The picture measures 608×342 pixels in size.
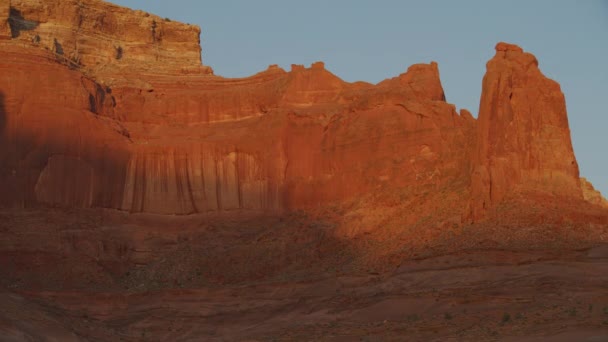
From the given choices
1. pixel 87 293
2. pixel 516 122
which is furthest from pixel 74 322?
A: pixel 516 122

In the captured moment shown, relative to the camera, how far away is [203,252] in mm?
74000

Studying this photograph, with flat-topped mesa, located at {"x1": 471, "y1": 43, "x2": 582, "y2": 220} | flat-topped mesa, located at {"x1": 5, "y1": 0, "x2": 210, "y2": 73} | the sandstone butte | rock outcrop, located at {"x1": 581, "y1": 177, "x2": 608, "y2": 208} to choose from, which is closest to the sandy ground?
the sandstone butte

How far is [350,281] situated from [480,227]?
667 cm

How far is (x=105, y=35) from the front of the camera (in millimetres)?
92438

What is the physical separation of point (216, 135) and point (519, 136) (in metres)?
22.3

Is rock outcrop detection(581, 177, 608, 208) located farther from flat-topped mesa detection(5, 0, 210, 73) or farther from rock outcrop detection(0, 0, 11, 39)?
rock outcrop detection(0, 0, 11, 39)

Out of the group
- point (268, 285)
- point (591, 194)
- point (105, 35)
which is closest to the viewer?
point (268, 285)

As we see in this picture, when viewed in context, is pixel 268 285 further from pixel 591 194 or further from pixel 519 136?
pixel 591 194

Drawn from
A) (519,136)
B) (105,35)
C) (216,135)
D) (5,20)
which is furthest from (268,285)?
(105,35)

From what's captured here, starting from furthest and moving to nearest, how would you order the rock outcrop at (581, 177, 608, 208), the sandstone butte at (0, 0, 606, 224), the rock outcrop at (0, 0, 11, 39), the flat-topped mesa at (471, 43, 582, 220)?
the rock outcrop at (0, 0, 11, 39), the sandstone butte at (0, 0, 606, 224), the rock outcrop at (581, 177, 608, 208), the flat-topped mesa at (471, 43, 582, 220)

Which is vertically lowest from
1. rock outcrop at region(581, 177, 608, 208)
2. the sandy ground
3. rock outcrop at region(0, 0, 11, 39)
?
the sandy ground

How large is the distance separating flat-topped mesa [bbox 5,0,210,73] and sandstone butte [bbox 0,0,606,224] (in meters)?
0.61

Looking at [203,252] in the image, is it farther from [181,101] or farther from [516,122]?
[516,122]

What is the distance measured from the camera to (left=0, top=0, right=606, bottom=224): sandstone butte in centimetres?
7338
